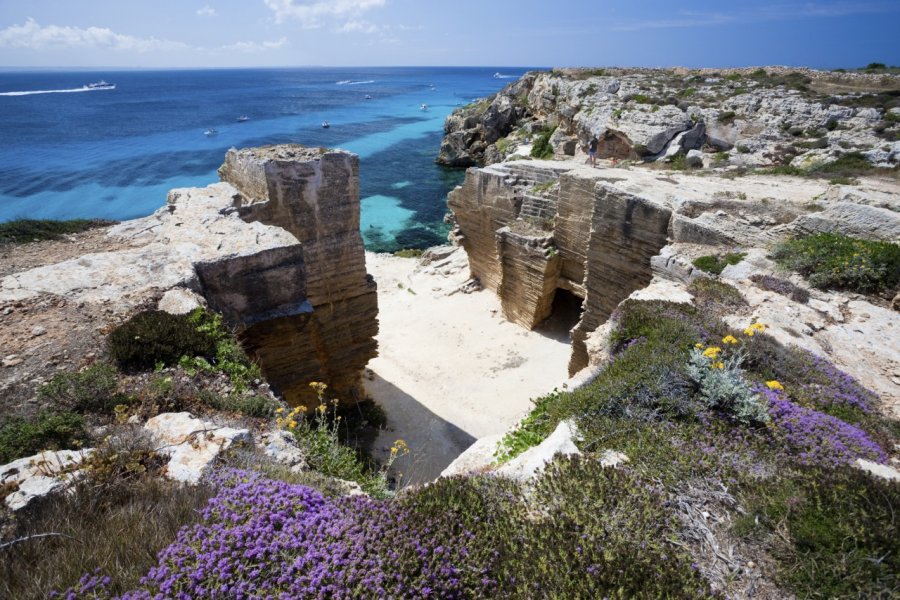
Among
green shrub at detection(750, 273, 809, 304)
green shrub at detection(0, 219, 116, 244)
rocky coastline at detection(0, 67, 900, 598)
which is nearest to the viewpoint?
rocky coastline at detection(0, 67, 900, 598)

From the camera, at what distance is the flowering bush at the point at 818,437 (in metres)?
3.42

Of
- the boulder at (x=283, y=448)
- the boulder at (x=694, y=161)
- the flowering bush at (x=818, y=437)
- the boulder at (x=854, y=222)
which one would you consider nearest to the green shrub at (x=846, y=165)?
the boulder at (x=694, y=161)

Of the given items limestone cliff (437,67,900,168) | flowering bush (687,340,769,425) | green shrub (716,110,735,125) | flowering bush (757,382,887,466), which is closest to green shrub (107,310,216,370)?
flowering bush (687,340,769,425)

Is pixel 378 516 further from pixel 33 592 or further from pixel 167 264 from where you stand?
pixel 167 264

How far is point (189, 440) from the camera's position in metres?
3.63

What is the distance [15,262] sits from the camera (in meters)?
6.62

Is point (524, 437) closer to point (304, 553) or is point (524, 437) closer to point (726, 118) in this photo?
point (304, 553)

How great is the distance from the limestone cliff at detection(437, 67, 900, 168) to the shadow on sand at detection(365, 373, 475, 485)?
13.8 metres

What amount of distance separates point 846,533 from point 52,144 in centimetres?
6259

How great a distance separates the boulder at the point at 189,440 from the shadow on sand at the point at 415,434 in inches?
225

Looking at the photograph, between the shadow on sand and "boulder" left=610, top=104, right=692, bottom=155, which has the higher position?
"boulder" left=610, top=104, right=692, bottom=155

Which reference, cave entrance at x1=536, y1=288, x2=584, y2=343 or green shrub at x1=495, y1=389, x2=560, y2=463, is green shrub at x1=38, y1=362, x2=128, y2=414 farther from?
cave entrance at x1=536, y1=288, x2=584, y2=343

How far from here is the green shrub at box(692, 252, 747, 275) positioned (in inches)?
326

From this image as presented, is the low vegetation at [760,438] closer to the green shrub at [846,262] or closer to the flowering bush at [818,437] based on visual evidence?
the flowering bush at [818,437]
